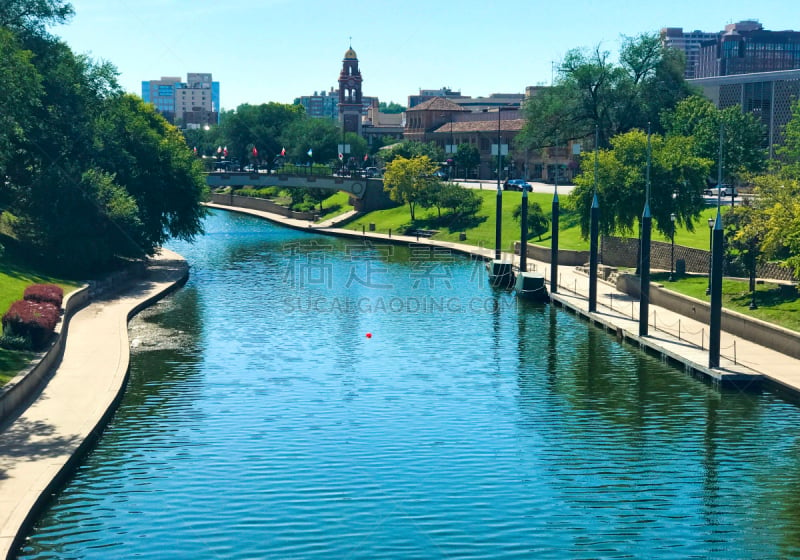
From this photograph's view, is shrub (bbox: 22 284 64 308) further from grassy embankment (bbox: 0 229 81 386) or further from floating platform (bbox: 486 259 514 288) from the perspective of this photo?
floating platform (bbox: 486 259 514 288)

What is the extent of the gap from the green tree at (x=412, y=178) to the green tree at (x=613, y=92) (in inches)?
653

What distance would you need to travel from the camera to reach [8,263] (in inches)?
2645

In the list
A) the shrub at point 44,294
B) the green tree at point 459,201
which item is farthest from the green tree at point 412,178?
the shrub at point 44,294

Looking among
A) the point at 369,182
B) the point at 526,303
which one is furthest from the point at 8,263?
the point at 369,182

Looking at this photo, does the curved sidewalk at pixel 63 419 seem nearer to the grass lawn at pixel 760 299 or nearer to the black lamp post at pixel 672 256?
the grass lawn at pixel 760 299

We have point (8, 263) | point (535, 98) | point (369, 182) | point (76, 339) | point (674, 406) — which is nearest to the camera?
point (674, 406)

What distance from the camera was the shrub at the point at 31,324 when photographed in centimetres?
4472

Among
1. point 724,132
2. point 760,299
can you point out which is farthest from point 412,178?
point 760,299

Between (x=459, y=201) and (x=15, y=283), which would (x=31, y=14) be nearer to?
(x=15, y=283)

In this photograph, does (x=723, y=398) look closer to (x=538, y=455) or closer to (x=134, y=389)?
(x=538, y=455)

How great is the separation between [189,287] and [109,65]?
17.6 meters

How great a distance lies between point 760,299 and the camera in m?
55.8

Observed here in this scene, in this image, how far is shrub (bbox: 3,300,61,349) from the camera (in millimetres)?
44719

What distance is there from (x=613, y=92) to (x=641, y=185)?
41692 mm
